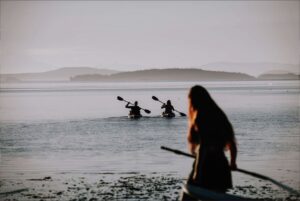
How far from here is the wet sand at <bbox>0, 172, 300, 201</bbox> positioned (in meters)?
13.9

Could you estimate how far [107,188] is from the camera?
15.1 meters

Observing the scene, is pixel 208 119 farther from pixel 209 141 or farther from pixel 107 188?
pixel 107 188

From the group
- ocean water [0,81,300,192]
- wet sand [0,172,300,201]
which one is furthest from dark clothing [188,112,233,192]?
ocean water [0,81,300,192]

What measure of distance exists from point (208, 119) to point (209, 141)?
15.3 inches

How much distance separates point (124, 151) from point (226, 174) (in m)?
16.0

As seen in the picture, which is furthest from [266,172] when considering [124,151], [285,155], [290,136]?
[290,136]

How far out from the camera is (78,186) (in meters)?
15.7

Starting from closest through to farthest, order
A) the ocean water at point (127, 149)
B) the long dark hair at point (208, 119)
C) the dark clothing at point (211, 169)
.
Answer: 1. the long dark hair at point (208, 119)
2. the dark clothing at point (211, 169)
3. the ocean water at point (127, 149)

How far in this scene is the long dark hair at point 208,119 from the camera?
8031 mm

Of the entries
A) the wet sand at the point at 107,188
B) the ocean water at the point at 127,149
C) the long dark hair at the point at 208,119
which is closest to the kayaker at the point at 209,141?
the long dark hair at the point at 208,119

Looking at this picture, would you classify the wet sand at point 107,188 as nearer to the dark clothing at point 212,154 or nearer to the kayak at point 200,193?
the kayak at point 200,193

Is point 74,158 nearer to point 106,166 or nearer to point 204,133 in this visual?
point 106,166

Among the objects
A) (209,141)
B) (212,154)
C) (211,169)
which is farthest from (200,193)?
(209,141)

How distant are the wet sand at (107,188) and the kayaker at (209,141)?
5.40 meters
